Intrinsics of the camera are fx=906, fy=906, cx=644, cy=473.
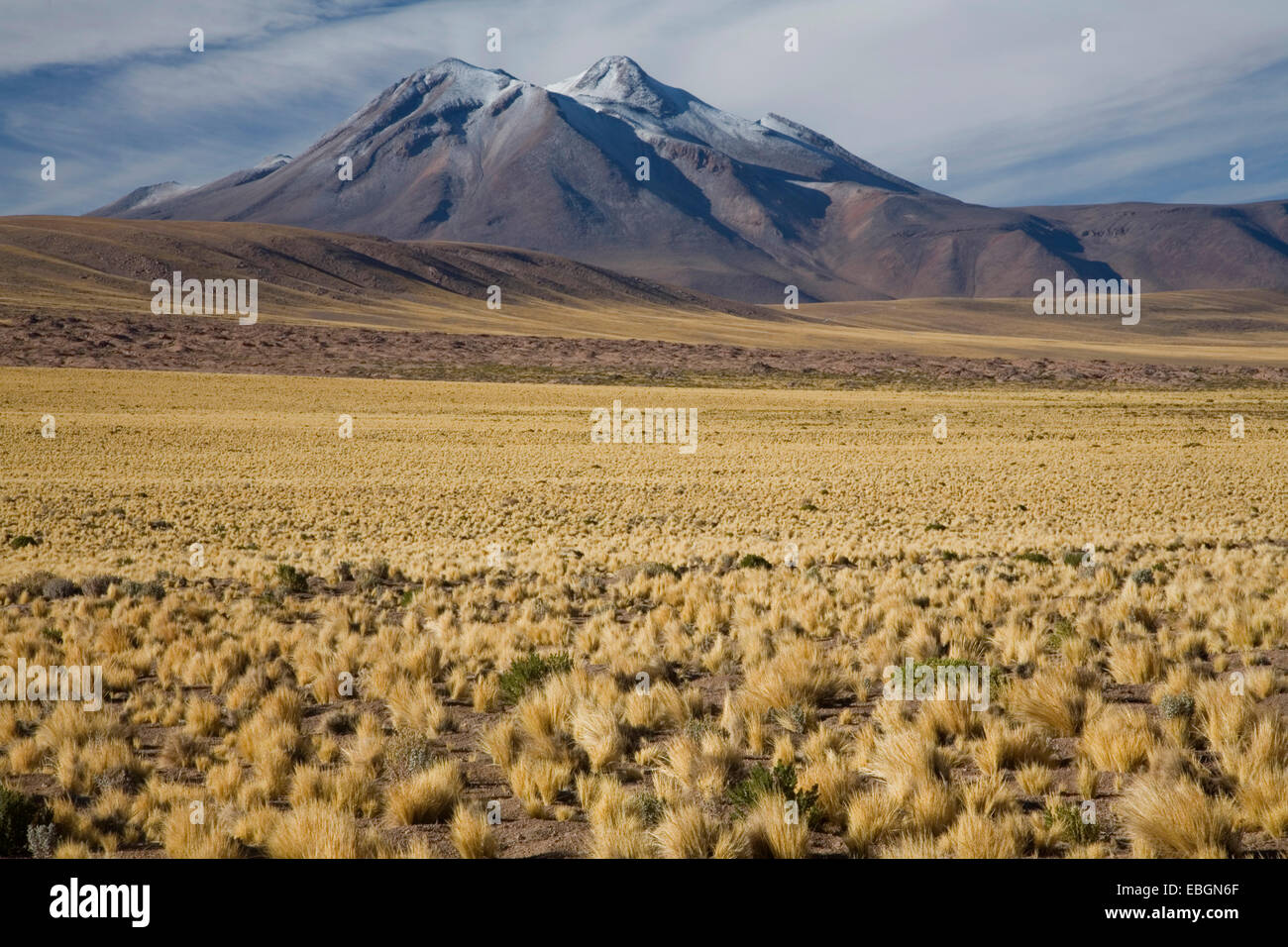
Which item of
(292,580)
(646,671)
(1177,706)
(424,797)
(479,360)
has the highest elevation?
(479,360)

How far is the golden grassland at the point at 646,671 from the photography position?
537cm

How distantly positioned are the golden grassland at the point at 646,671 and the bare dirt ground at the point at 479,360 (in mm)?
56661

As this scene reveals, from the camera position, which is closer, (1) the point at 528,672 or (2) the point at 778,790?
(2) the point at 778,790

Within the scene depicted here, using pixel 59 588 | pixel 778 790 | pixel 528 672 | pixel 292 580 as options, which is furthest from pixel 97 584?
pixel 778 790

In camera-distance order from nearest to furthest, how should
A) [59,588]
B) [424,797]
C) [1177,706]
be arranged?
[424,797], [1177,706], [59,588]

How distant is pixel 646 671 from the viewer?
9.02m

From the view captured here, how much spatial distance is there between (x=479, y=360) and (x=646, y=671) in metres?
88.0

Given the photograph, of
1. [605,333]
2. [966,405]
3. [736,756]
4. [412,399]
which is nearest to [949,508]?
[736,756]

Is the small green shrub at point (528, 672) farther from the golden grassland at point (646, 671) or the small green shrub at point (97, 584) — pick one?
the small green shrub at point (97, 584)

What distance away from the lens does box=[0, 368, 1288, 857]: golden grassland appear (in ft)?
17.6

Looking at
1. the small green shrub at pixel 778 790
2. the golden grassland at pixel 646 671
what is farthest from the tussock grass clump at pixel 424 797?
the small green shrub at pixel 778 790

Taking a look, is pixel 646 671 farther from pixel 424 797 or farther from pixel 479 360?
pixel 479 360

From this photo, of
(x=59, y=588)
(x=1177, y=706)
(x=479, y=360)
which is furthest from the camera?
(x=479, y=360)
